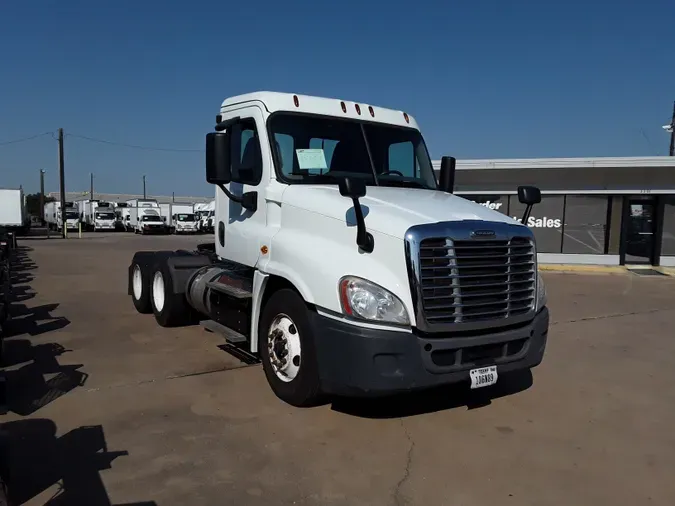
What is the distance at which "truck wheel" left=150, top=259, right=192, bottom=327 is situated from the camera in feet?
24.6

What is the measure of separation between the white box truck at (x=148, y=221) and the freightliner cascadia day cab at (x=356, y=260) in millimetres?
40013

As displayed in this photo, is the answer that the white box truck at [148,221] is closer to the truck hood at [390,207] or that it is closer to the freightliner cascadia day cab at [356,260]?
the freightliner cascadia day cab at [356,260]

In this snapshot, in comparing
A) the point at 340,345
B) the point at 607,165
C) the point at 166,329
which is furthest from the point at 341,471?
the point at 607,165

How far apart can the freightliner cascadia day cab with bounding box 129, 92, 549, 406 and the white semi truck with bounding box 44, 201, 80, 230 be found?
43402mm

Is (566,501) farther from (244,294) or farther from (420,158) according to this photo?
(420,158)

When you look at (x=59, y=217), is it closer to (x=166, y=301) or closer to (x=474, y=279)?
(x=166, y=301)

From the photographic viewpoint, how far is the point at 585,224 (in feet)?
61.3

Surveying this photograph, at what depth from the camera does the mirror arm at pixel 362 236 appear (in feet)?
14.1

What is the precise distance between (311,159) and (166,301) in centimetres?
328

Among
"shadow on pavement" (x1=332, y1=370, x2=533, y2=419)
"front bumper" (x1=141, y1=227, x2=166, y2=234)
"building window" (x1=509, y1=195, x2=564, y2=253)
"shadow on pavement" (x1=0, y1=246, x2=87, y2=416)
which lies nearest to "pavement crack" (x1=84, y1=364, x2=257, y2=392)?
"shadow on pavement" (x1=0, y1=246, x2=87, y2=416)

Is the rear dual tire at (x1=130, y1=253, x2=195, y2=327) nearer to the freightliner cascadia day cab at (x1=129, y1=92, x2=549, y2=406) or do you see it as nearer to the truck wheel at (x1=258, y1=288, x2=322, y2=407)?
the freightliner cascadia day cab at (x1=129, y1=92, x2=549, y2=406)

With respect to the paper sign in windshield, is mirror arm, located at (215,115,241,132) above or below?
above

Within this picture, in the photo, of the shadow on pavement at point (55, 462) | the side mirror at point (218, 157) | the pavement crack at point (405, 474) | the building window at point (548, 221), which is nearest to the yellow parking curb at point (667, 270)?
the building window at point (548, 221)

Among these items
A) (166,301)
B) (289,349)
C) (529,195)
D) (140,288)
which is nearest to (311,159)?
(289,349)
